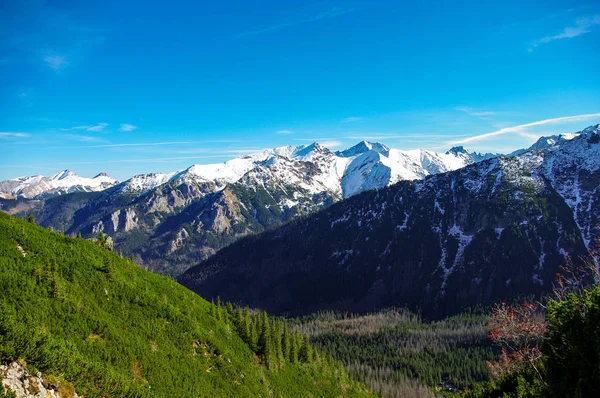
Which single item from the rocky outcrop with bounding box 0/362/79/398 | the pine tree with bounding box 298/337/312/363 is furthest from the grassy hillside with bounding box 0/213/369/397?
the pine tree with bounding box 298/337/312/363

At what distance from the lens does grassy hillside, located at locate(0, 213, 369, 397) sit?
27.2 m

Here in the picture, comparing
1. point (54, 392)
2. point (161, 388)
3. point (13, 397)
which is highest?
point (13, 397)

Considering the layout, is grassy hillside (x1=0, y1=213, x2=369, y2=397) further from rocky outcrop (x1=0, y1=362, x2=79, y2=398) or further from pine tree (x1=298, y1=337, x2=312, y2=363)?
pine tree (x1=298, y1=337, x2=312, y2=363)

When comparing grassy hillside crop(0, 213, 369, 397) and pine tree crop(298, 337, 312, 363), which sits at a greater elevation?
grassy hillside crop(0, 213, 369, 397)

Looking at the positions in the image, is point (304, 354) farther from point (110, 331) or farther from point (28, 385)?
point (28, 385)

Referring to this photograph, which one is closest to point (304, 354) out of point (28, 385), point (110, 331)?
point (110, 331)

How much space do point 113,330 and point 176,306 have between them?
2359 centimetres

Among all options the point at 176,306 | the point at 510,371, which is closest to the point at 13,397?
the point at 176,306

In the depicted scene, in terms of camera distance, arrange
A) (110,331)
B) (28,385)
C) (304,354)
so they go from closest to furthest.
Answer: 1. (28,385)
2. (110,331)
3. (304,354)

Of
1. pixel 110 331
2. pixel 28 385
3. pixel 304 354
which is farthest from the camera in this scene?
pixel 304 354

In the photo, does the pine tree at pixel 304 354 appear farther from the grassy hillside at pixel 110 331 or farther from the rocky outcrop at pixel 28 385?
the rocky outcrop at pixel 28 385

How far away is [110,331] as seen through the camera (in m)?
40.8

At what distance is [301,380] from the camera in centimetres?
7681

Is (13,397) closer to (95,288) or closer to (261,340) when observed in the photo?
(95,288)
